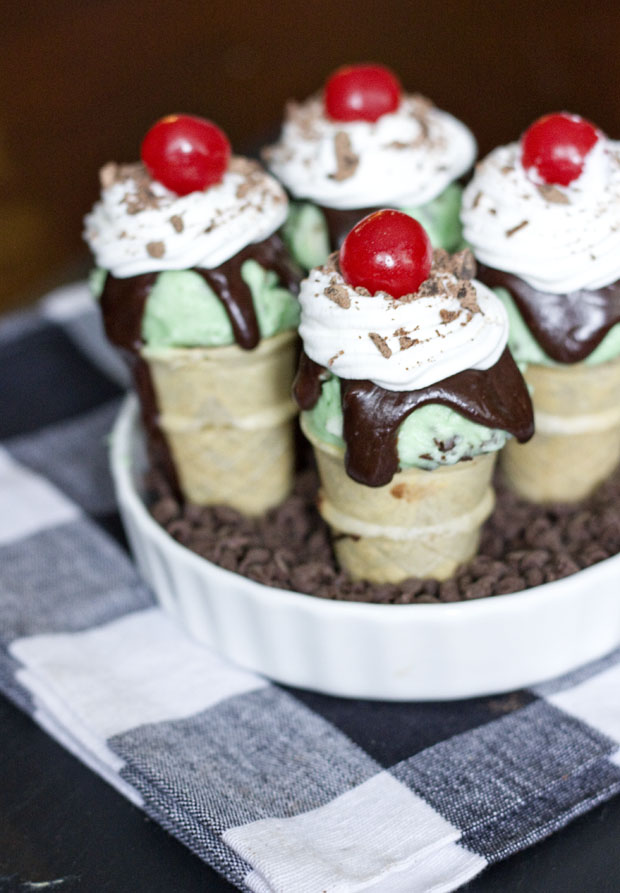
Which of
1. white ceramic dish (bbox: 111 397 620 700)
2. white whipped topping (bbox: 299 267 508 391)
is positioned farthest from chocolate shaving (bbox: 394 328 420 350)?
white ceramic dish (bbox: 111 397 620 700)

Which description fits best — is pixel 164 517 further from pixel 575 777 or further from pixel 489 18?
pixel 489 18

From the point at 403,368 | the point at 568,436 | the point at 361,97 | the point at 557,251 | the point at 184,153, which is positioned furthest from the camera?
the point at 361,97

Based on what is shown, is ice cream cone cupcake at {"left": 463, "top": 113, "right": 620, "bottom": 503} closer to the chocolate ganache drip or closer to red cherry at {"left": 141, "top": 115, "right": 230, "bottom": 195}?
the chocolate ganache drip

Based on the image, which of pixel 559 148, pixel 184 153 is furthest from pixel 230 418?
pixel 559 148

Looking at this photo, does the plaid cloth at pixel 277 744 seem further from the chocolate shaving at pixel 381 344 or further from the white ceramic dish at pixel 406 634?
the chocolate shaving at pixel 381 344

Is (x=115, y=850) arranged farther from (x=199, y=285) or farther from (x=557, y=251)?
(x=557, y=251)

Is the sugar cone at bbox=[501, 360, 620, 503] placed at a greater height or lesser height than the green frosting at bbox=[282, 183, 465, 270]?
lesser
